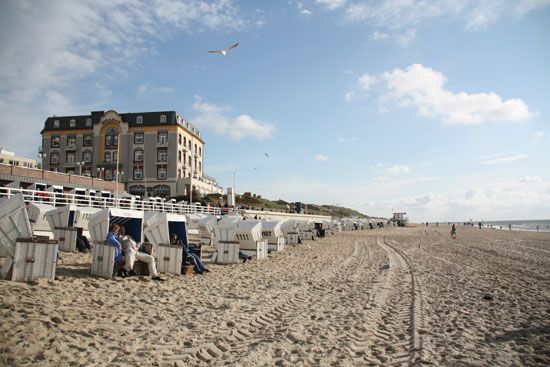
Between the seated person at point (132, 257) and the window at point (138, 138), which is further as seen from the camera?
the window at point (138, 138)

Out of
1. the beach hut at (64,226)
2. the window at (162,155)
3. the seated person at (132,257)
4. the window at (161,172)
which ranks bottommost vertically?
the seated person at (132,257)

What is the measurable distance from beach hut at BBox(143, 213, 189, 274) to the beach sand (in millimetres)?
468

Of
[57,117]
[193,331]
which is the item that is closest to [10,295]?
[193,331]

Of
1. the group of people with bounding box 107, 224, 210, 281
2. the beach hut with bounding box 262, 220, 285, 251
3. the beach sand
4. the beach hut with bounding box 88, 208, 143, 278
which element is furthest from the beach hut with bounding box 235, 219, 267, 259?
the group of people with bounding box 107, 224, 210, 281

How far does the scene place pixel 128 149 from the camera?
189 feet

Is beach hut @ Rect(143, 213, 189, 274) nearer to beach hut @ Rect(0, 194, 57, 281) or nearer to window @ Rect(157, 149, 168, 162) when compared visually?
beach hut @ Rect(0, 194, 57, 281)

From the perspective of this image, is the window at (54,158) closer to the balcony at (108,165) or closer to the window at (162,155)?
the balcony at (108,165)

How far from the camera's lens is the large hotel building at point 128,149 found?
56.9 meters

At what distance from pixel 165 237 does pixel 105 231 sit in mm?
1973

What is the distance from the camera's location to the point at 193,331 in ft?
19.6

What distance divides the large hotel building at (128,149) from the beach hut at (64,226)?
40.1 metres

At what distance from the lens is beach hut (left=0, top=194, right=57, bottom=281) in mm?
7445

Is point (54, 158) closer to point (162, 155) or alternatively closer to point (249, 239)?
point (162, 155)

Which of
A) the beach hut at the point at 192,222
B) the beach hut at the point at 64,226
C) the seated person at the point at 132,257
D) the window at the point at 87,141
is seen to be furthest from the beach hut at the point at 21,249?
the window at the point at 87,141
